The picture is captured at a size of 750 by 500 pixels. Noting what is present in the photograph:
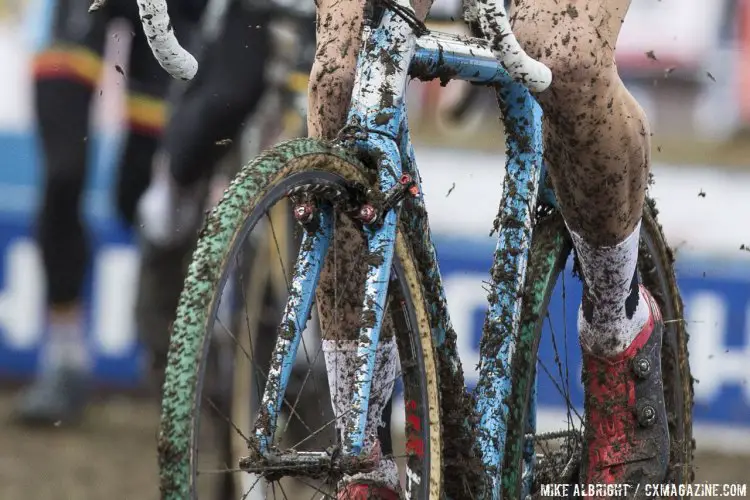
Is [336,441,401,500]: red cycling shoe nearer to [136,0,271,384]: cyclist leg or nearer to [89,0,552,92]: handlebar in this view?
[89,0,552,92]: handlebar

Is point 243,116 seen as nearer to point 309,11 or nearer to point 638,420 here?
point 309,11

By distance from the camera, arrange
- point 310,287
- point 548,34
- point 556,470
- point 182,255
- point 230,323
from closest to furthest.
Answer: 1. point 310,287
2. point 548,34
3. point 556,470
4. point 230,323
5. point 182,255

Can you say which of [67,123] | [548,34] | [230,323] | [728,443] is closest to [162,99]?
[67,123]

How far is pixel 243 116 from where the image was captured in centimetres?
447

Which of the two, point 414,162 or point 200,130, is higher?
point 200,130

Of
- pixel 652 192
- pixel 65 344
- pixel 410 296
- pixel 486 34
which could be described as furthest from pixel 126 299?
pixel 486 34

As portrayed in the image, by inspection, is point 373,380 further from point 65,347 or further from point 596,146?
point 65,347

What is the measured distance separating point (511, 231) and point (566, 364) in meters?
0.39

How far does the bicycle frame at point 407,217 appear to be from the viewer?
2027 millimetres

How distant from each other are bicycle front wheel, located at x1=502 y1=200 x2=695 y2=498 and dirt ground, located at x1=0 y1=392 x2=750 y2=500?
194 centimetres

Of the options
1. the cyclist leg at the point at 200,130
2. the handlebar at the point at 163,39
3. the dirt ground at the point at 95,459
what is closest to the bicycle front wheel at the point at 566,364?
the handlebar at the point at 163,39

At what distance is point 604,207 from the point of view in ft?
7.90

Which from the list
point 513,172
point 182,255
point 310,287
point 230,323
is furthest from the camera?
point 182,255

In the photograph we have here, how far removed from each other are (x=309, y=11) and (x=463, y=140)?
3.88ft
